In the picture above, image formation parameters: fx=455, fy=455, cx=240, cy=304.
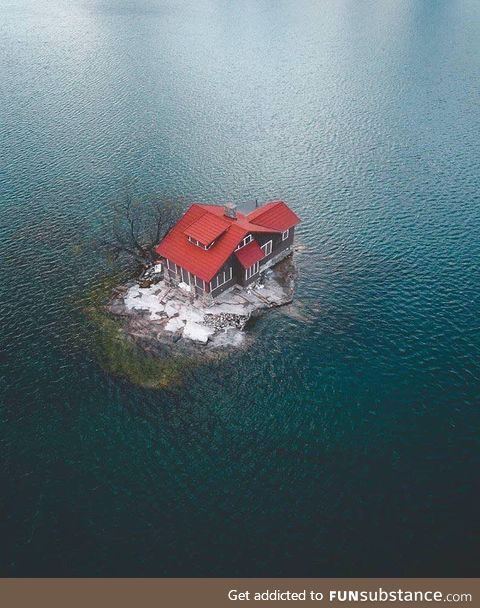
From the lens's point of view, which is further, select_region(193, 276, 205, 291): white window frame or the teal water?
select_region(193, 276, 205, 291): white window frame

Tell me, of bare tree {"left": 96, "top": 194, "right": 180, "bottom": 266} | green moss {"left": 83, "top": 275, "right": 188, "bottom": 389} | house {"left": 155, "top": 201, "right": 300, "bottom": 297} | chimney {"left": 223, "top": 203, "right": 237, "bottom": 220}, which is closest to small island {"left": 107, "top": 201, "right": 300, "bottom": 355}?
house {"left": 155, "top": 201, "right": 300, "bottom": 297}

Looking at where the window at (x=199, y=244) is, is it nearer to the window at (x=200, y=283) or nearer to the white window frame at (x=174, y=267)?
the white window frame at (x=174, y=267)

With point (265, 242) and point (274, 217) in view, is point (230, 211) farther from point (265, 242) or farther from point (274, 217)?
point (274, 217)

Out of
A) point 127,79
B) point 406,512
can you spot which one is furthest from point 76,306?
point 127,79

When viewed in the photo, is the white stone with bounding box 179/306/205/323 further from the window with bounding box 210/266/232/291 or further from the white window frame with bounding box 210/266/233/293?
the window with bounding box 210/266/232/291

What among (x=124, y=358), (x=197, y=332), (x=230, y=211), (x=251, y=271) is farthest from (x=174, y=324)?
(x=230, y=211)

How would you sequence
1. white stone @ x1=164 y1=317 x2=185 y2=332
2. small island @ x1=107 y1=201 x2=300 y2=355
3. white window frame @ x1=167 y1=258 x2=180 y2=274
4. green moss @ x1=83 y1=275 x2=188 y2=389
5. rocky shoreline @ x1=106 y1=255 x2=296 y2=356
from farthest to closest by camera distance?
white window frame @ x1=167 y1=258 x2=180 y2=274, white stone @ x1=164 y1=317 x2=185 y2=332, small island @ x1=107 y1=201 x2=300 y2=355, rocky shoreline @ x1=106 y1=255 x2=296 y2=356, green moss @ x1=83 y1=275 x2=188 y2=389

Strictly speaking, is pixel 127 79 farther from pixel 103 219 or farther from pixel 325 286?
pixel 325 286
